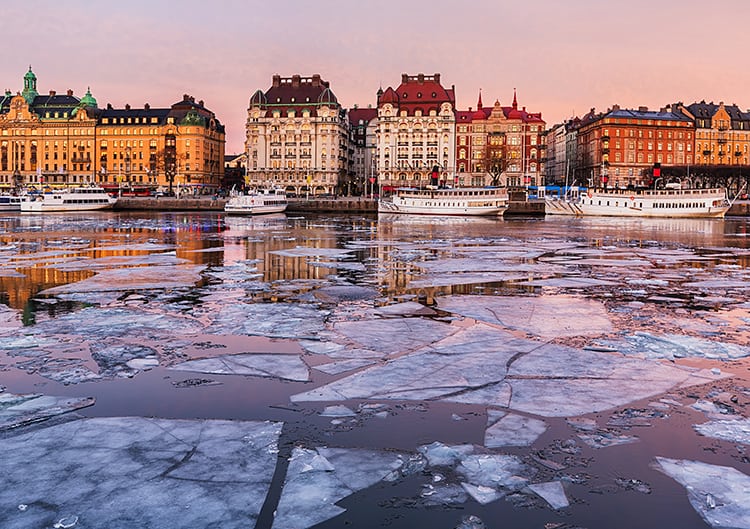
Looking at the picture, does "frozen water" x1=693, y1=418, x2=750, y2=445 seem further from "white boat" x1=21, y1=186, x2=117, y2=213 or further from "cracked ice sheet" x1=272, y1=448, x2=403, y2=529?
"white boat" x1=21, y1=186, x2=117, y2=213

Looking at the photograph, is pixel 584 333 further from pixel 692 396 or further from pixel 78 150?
pixel 78 150

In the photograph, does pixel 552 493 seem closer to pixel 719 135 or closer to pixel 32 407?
pixel 32 407

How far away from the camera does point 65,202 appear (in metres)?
84.0

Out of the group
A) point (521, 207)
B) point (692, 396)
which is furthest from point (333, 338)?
point (521, 207)

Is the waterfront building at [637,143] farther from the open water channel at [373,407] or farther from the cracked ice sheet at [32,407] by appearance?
the cracked ice sheet at [32,407]

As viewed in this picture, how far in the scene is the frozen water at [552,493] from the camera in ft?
17.3

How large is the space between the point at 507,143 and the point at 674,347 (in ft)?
376

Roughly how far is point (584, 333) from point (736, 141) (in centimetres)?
13780

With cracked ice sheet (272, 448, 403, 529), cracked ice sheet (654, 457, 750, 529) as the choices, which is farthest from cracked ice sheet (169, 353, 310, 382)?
cracked ice sheet (654, 457, 750, 529)

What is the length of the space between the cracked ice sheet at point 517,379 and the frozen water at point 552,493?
170 cm

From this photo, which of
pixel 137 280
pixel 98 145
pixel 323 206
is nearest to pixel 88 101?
pixel 98 145

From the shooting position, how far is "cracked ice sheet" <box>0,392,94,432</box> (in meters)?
6.93

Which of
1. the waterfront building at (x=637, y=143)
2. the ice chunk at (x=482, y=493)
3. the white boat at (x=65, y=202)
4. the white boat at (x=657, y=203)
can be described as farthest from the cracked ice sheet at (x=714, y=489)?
the waterfront building at (x=637, y=143)

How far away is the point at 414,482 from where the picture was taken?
5.66 m
